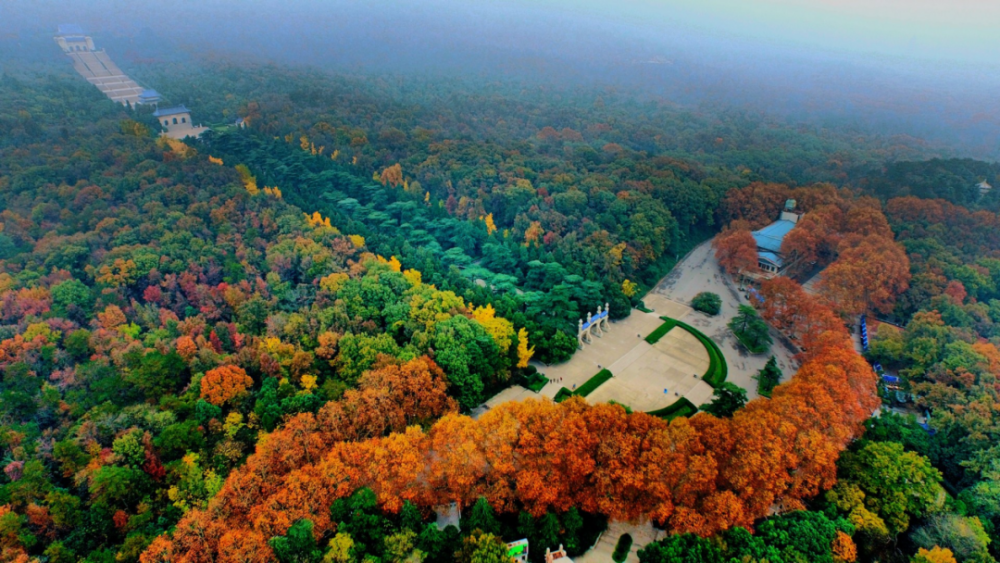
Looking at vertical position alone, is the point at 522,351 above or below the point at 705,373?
above

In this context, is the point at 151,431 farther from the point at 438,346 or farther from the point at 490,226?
the point at 490,226

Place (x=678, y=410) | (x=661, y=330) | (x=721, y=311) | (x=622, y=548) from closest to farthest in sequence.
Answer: (x=622, y=548) < (x=678, y=410) < (x=661, y=330) < (x=721, y=311)

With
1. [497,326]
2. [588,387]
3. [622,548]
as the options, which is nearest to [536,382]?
[588,387]

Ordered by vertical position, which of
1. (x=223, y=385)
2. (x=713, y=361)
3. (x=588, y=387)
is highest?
(x=223, y=385)

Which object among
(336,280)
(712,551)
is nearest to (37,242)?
(336,280)

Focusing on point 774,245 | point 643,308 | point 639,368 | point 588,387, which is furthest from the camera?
point 774,245

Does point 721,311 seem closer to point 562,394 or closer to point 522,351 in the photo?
point 562,394
